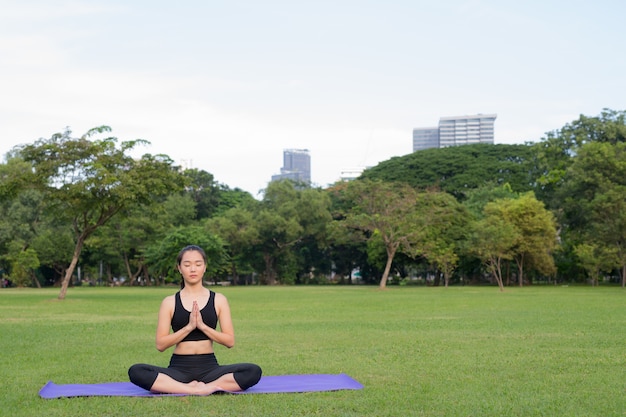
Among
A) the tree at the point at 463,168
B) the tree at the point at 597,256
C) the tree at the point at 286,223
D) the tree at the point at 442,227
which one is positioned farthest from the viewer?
the tree at the point at 463,168

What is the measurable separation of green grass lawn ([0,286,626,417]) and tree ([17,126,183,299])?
9384mm

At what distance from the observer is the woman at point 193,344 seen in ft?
25.1

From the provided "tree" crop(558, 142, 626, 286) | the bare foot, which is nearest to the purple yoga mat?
the bare foot

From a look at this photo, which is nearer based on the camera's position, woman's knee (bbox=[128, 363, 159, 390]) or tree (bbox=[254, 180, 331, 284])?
woman's knee (bbox=[128, 363, 159, 390])

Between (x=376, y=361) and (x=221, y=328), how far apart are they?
11.2ft

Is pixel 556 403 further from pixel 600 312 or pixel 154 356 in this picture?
pixel 600 312

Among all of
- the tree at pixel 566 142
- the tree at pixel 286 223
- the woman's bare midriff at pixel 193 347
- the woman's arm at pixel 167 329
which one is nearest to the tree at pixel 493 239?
the tree at pixel 566 142

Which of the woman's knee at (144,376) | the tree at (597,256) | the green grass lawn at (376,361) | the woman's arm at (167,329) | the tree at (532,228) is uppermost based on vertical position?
the tree at (532,228)

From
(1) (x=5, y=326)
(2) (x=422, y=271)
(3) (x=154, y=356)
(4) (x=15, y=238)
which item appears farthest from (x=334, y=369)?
(2) (x=422, y=271)

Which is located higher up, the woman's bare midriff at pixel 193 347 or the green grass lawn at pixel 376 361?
the woman's bare midriff at pixel 193 347

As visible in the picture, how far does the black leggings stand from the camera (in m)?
7.73

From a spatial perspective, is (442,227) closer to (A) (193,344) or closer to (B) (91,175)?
(B) (91,175)

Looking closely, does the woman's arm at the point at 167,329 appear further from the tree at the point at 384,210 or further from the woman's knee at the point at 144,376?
the tree at the point at 384,210

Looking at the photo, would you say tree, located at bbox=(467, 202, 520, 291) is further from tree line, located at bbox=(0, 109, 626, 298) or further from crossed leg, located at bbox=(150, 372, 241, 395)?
crossed leg, located at bbox=(150, 372, 241, 395)
